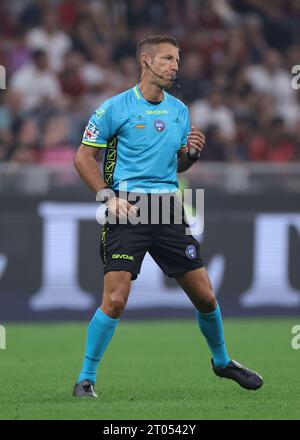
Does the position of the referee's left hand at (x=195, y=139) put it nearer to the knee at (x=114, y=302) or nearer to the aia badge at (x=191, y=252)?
the aia badge at (x=191, y=252)

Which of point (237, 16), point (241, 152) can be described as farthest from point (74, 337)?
Result: point (237, 16)

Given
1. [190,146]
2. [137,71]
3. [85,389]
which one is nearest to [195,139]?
[190,146]

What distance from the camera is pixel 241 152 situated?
1414 cm

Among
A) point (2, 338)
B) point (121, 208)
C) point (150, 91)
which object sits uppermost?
Answer: point (150, 91)

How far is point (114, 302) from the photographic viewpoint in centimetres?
696

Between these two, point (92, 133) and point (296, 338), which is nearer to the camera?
point (92, 133)

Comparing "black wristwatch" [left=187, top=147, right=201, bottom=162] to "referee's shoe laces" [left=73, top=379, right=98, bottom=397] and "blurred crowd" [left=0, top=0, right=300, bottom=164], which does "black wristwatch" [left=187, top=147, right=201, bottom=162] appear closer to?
"referee's shoe laces" [left=73, top=379, right=98, bottom=397]

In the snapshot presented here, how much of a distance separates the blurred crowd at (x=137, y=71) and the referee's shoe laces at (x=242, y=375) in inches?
231

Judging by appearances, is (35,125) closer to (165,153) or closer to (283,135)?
(283,135)

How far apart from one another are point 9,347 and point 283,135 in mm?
5248

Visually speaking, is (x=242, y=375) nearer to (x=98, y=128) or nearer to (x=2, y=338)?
(x=98, y=128)

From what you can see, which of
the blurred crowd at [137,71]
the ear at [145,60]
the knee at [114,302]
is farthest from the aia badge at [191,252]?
the blurred crowd at [137,71]

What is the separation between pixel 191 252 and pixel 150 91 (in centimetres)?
106

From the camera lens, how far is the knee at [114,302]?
6.96m
